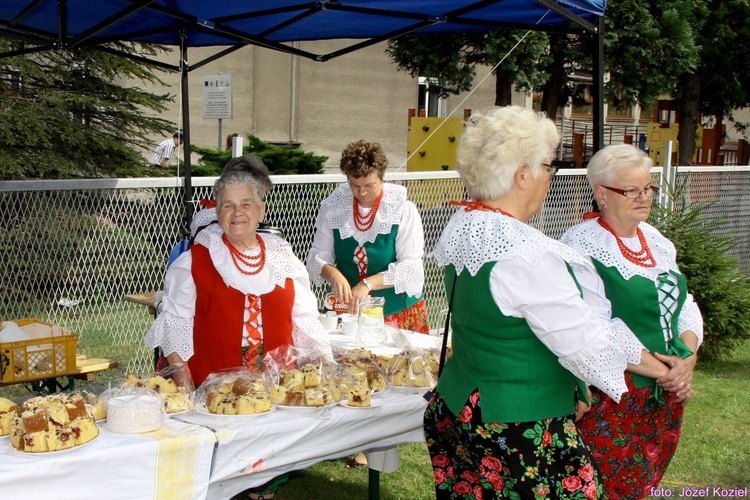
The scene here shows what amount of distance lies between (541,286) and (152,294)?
339cm

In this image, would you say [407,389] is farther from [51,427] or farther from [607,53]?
[607,53]

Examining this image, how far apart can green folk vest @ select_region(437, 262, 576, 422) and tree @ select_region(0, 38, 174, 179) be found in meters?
7.86

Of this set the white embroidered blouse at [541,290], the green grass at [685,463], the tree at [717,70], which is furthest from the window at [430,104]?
the white embroidered blouse at [541,290]

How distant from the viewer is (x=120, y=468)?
7.60 feet

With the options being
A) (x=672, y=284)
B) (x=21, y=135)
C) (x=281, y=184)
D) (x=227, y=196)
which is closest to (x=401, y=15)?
(x=281, y=184)

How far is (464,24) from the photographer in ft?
15.9

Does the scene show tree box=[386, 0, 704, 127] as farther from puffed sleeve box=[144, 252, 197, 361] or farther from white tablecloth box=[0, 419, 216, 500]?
white tablecloth box=[0, 419, 216, 500]

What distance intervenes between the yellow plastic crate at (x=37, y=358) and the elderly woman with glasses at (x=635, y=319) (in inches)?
97.9

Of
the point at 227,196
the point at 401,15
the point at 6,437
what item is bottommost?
the point at 6,437

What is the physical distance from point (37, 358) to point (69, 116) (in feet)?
21.1

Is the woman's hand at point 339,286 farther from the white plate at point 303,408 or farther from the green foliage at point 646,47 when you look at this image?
the green foliage at point 646,47

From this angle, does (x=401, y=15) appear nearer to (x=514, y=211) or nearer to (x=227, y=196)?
(x=227, y=196)

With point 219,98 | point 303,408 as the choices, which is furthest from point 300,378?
point 219,98

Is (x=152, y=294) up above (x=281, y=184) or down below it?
below
